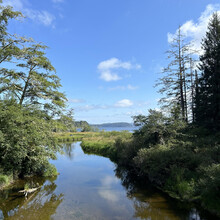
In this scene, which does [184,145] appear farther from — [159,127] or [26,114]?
[26,114]

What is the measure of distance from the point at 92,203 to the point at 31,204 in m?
3.28

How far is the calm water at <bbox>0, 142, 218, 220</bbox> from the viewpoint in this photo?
7.88 meters

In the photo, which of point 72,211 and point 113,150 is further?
point 113,150

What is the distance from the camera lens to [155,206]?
867 centimetres

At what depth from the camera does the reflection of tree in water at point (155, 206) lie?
760 cm

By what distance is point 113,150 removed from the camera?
934 inches

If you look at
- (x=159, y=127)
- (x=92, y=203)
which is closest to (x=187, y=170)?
(x=159, y=127)

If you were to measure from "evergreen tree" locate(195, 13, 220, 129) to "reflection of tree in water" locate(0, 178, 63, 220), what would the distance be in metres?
17.1

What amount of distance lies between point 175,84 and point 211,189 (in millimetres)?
16243

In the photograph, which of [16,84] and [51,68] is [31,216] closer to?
[16,84]

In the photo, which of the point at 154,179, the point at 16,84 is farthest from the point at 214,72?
the point at 16,84

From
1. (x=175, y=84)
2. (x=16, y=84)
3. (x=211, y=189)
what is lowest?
(x=211, y=189)

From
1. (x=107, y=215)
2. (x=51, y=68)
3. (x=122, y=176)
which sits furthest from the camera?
(x=51, y=68)

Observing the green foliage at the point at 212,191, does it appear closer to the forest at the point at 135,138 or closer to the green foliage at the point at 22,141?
the forest at the point at 135,138
